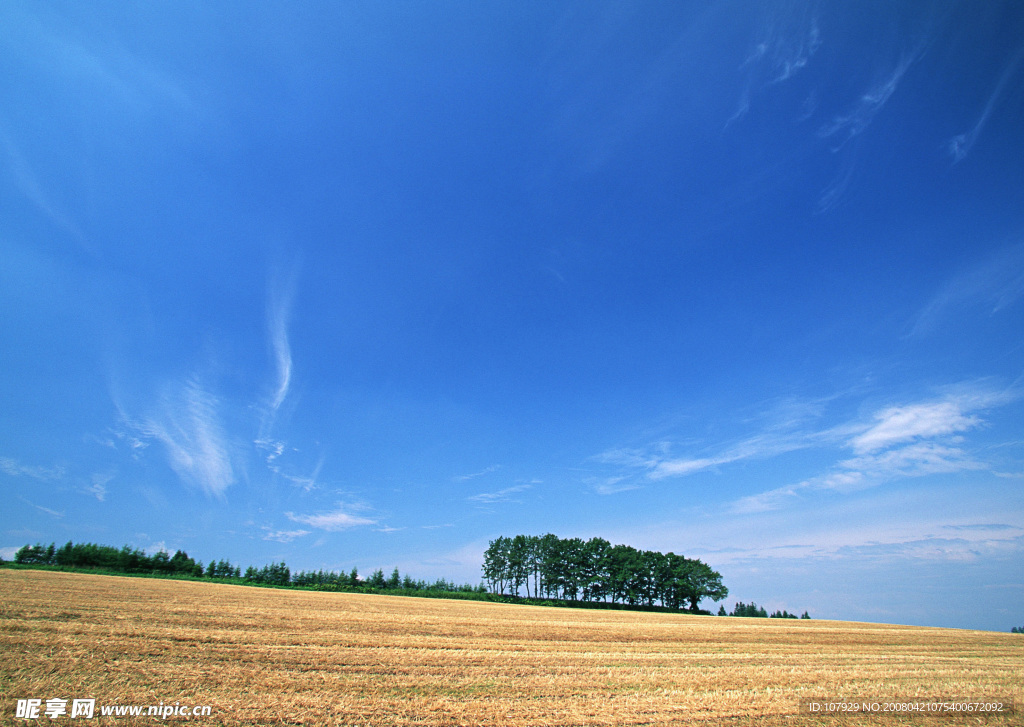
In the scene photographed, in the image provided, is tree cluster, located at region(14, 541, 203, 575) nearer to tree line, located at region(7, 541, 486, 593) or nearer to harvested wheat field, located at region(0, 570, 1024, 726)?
tree line, located at region(7, 541, 486, 593)

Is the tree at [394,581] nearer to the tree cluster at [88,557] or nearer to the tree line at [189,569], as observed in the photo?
the tree line at [189,569]

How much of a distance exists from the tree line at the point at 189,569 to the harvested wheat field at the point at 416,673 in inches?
2636

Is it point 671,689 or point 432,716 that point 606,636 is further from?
point 432,716

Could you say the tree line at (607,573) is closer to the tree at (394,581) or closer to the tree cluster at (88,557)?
the tree at (394,581)

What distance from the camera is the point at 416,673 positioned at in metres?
12.3

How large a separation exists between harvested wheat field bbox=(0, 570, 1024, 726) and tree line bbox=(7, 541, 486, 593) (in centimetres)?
6694

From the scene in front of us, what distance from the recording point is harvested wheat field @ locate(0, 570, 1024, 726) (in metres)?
9.11

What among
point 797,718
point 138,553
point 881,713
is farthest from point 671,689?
point 138,553

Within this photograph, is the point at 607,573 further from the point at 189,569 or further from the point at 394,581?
the point at 189,569

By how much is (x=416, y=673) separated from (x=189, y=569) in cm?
11029

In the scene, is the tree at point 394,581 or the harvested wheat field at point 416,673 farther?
the tree at point 394,581

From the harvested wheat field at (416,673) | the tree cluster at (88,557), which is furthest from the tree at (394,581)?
the harvested wheat field at (416,673)

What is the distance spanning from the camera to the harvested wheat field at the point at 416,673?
29.9 ft

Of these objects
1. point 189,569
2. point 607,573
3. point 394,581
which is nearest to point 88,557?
point 189,569
